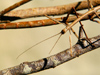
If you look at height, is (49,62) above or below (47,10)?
below

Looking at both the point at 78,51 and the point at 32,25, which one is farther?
the point at 32,25

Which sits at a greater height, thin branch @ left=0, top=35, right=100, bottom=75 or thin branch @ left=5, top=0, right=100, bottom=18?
thin branch @ left=5, top=0, right=100, bottom=18

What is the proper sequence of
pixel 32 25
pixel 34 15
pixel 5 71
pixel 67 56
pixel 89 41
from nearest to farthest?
pixel 5 71
pixel 67 56
pixel 89 41
pixel 32 25
pixel 34 15

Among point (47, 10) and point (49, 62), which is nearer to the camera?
point (49, 62)

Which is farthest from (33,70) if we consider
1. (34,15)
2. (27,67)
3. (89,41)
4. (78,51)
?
(34,15)

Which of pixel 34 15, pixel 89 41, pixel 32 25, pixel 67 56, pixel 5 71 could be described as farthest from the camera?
pixel 34 15

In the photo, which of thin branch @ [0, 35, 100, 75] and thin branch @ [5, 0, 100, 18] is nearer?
thin branch @ [0, 35, 100, 75]

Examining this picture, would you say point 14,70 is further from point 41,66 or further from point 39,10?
point 39,10

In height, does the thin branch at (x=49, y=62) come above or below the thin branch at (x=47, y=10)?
below
